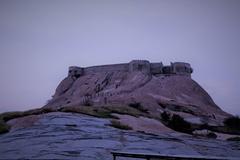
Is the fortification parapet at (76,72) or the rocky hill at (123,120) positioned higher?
the fortification parapet at (76,72)

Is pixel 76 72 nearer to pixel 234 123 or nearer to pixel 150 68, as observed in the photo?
pixel 150 68

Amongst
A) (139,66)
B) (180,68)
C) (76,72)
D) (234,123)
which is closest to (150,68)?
(139,66)

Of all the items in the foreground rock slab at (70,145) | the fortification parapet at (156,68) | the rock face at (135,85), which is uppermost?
the fortification parapet at (156,68)

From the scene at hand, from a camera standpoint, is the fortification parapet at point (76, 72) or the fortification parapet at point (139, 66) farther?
the fortification parapet at point (76, 72)

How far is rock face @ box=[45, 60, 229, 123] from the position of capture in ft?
126

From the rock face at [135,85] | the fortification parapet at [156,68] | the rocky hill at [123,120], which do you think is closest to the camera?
the rocky hill at [123,120]

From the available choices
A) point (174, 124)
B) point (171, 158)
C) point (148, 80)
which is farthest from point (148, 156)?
point (148, 80)

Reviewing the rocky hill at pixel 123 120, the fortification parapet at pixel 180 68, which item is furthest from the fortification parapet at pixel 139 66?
the fortification parapet at pixel 180 68

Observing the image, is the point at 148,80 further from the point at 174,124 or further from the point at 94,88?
the point at 174,124

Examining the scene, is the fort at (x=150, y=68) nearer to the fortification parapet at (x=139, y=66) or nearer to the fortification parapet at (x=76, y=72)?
the fortification parapet at (x=139, y=66)

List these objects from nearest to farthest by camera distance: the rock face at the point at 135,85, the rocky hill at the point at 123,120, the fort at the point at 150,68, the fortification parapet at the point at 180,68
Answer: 1. the rocky hill at the point at 123,120
2. the rock face at the point at 135,85
3. the fort at the point at 150,68
4. the fortification parapet at the point at 180,68

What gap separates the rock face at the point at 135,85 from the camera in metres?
38.4

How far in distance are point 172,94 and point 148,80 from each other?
512 centimetres

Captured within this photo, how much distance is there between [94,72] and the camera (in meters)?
49.3
